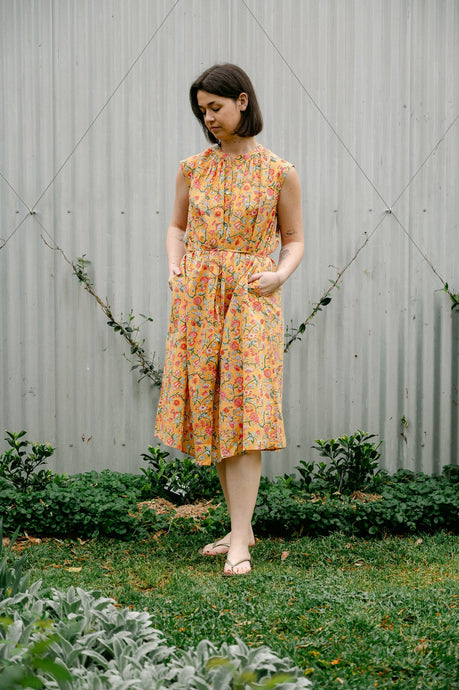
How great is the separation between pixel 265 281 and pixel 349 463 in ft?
5.13

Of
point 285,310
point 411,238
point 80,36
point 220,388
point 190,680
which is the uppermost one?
point 80,36

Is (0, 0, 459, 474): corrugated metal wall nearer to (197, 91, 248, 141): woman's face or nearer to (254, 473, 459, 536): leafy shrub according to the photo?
(254, 473, 459, 536): leafy shrub

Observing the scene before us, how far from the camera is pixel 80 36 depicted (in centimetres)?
411

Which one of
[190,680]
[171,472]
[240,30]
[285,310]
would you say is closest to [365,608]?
[190,680]

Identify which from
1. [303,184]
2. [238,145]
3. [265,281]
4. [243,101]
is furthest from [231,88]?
[303,184]

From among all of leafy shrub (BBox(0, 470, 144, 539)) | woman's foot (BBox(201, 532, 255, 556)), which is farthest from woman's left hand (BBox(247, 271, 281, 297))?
leafy shrub (BBox(0, 470, 144, 539))

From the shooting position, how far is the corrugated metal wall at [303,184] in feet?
13.4

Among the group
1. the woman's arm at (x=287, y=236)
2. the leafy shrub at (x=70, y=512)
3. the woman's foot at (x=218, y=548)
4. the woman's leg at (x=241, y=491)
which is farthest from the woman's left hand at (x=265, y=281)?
the leafy shrub at (x=70, y=512)

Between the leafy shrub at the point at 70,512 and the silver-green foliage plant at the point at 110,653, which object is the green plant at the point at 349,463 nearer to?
the leafy shrub at the point at 70,512

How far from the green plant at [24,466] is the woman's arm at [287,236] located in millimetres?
1740

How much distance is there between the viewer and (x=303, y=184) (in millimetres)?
4109

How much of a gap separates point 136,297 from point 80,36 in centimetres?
163

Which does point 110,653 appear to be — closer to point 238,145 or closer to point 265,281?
point 265,281

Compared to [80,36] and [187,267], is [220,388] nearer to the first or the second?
[187,267]
